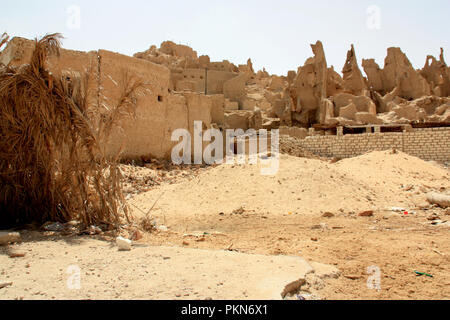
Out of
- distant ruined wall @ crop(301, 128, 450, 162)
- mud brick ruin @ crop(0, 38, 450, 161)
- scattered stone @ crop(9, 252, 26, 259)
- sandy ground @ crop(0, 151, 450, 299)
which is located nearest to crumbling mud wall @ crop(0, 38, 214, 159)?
mud brick ruin @ crop(0, 38, 450, 161)

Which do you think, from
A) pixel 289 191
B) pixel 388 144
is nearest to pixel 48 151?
pixel 289 191

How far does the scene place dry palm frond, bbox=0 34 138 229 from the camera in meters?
4.81

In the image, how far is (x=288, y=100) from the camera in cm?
2408

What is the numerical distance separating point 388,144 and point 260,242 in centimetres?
1033

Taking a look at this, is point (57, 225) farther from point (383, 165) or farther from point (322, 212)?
point (383, 165)

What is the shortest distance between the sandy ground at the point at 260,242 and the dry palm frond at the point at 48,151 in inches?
29.4

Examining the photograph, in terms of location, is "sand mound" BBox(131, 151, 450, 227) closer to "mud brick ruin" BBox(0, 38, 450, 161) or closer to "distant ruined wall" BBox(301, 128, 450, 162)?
"mud brick ruin" BBox(0, 38, 450, 161)

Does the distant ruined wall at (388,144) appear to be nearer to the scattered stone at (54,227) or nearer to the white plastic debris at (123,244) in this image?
the scattered stone at (54,227)

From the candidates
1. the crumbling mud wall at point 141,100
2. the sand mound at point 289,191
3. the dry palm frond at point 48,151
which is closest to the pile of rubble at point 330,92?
the crumbling mud wall at point 141,100

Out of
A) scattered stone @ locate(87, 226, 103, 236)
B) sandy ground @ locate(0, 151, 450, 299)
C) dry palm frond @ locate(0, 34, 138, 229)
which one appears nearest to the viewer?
sandy ground @ locate(0, 151, 450, 299)

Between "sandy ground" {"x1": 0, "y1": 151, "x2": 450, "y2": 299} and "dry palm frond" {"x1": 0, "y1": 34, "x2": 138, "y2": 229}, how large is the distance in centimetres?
75

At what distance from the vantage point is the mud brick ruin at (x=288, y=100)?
1050cm

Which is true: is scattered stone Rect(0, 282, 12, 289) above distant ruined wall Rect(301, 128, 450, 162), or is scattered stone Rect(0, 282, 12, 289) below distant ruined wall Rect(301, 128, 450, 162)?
below
